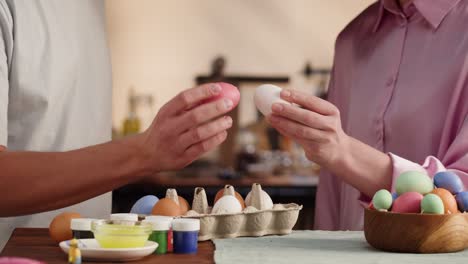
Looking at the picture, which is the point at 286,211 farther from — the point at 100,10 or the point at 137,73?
the point at 137,73

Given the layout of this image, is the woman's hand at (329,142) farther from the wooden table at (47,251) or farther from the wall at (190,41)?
the wall at (190,41)

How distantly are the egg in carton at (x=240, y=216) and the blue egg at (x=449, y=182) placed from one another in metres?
0.33

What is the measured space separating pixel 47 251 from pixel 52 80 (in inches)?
27.5

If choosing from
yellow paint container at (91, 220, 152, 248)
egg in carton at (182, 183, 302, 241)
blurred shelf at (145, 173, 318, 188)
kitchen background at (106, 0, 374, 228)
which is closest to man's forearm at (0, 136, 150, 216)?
egg in carton at (182, 183, 302, 241)

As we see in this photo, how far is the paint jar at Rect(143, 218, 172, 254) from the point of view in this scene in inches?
64.8

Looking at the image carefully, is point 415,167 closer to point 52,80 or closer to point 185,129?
point 185,129

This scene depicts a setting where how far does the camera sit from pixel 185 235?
5.41 feet

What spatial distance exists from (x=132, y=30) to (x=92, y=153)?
191 inches

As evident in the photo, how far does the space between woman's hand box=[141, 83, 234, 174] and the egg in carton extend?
→ 103 millimetres

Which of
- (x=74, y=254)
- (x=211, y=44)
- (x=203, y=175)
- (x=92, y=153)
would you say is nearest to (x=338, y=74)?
(x=92, y=153)

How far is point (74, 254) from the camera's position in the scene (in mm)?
1399

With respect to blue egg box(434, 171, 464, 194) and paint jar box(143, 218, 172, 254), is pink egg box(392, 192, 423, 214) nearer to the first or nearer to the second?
blue egg box(434, 171, 464, 194)

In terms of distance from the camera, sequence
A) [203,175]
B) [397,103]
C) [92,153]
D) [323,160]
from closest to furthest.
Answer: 1. [92,153]
2. [323,160]
3. [397,103]
4. [203,175]

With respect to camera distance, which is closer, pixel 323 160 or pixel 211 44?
pixel 323 160
